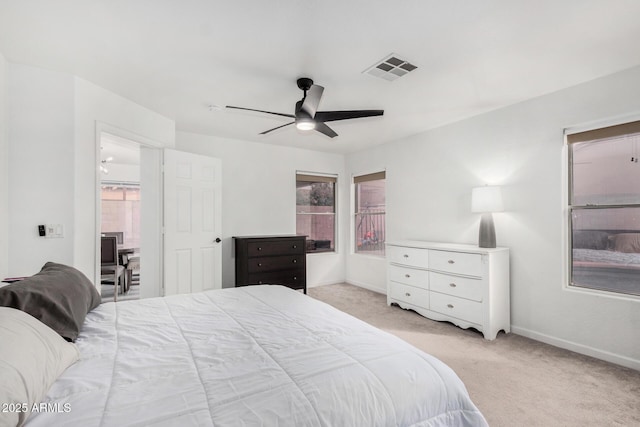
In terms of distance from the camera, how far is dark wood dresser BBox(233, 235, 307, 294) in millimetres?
4291

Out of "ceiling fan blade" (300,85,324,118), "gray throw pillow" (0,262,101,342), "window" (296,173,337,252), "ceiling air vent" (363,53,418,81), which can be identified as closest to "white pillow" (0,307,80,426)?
"gray throw pillow" (0,262,101,342)

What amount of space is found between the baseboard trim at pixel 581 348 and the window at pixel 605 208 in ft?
1.75

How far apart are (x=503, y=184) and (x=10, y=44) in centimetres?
448

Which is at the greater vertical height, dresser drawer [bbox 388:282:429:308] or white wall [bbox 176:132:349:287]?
white wall [bbox 176:132:349:287]

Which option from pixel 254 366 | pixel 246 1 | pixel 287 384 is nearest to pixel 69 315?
pixel 254 366

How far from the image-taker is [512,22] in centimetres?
190

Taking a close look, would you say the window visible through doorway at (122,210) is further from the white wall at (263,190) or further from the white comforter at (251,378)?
the white comforter at (251,378)

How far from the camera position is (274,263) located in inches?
177

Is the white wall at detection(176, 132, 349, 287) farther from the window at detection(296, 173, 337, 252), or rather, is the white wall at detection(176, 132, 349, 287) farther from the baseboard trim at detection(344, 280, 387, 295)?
the baseboard trim at detection(344, 280, 387, 295)

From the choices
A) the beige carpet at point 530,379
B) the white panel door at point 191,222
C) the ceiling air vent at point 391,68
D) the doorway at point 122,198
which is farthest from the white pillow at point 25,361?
the doorway at point 122,198

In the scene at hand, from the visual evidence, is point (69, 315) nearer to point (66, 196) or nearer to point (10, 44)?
point (66, 196)

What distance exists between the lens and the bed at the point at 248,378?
35.5 inches

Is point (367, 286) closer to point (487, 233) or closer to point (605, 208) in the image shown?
point (487, 233)

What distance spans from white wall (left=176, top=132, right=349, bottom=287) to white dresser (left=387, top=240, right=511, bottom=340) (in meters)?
1.85
